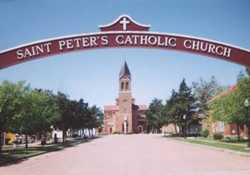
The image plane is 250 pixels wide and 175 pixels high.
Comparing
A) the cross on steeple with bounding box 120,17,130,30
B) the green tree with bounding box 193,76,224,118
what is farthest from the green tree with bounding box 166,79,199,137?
the cross on steeple with bounding box 120,17,130,30

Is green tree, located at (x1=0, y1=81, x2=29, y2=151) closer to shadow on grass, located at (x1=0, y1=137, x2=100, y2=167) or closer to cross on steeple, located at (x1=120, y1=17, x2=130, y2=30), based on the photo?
shadow on grass, located at (x1=0, y1=137, x2=100, y2=167)

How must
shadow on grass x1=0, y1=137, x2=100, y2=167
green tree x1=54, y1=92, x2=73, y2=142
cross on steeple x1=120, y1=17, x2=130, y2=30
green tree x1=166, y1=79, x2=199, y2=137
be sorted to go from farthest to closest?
1. green tree x1=166, y1=79, x2=199, y2=137
2. green tree x1=54, y1=92, x2=73, y2=142
3. shadow on grass x1=0, y1=137, x2=100, y2=167
4. cross on steeple x1=120, y1=17, x2=130, y2=30

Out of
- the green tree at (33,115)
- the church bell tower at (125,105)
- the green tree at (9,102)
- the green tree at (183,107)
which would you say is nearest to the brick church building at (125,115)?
the church bell tower at (125,105)

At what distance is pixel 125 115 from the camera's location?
122625 millimetres

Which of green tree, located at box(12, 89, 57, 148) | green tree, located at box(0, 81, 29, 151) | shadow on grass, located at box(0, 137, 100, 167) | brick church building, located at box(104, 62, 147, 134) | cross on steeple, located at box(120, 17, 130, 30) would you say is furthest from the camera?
brick church building, located at box(104, 62, 147, 134)

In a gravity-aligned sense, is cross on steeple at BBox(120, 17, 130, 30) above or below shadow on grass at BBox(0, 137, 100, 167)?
above

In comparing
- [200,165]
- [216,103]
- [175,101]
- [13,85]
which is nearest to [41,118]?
[13,85]

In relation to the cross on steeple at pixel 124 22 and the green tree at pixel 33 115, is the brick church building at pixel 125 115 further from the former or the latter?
the cross on steeple at pixel 124 22

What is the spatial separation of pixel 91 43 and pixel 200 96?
71467 millimetres

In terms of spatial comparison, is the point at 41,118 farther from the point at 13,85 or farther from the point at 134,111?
the point at 134,111

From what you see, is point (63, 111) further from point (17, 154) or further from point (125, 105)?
point (125, 105)

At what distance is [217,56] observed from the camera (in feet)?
39.9

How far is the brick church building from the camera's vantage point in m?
118

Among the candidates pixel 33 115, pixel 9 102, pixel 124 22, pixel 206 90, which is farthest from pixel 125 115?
pixel 124 22
